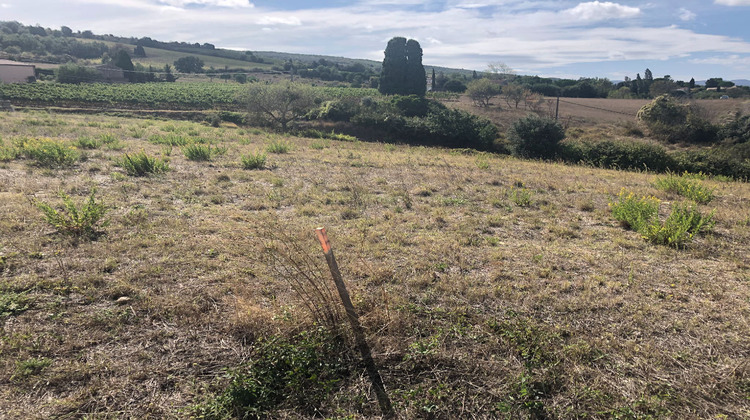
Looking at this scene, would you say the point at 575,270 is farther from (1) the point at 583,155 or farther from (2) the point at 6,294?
(1) the point at 583,155

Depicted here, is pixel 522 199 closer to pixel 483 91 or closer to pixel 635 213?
pixel 635 213

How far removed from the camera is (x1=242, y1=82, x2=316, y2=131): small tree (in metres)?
32.6

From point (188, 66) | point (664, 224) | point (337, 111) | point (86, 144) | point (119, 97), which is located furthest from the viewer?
point (188, 66)

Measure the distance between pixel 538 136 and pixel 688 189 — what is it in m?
16.8

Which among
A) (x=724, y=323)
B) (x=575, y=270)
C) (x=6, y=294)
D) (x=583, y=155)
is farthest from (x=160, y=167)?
(x=583, y=155)

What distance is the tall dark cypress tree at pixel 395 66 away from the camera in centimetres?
5762

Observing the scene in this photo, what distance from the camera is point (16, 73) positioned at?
5256cm

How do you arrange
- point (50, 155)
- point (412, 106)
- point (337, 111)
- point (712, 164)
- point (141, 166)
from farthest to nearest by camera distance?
point (412, 106) → point (337, 111) → point (712, 164) → point (50, 155) → point (141, 166)

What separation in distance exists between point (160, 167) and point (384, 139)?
79.7 feet

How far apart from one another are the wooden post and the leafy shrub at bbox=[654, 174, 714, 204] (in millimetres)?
9917

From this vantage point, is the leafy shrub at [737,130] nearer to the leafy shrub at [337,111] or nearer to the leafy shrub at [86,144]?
A: the leafy shrub at [337,111]

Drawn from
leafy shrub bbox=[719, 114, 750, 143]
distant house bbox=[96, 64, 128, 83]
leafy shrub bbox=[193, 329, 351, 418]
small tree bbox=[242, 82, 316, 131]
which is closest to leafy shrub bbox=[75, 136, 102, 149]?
leafy shrub bbox=[193, 329, 351, 418]

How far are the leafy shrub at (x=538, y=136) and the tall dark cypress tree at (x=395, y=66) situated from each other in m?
34.0

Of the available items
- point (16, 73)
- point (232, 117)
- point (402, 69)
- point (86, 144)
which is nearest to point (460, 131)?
point (232, 117)
